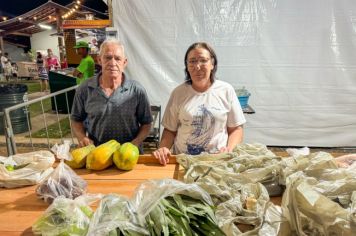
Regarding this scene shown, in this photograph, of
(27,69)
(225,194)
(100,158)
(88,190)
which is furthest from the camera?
(27,69)

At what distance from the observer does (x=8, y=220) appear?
1.14 metres

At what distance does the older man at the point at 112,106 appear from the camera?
2.10 metres

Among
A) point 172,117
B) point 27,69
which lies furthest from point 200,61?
point 27,69

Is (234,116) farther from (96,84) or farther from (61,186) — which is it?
(61,186)

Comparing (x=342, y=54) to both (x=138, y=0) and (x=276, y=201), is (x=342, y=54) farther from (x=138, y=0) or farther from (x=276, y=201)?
(x=276, y=201)

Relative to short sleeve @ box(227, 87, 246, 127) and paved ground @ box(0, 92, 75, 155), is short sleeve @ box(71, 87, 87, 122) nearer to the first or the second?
short sleeve @ box(227, 87, 246, 127)

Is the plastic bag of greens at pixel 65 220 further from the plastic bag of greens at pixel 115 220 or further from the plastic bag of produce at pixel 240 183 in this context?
the plastic bag of produce at pixel 240 183

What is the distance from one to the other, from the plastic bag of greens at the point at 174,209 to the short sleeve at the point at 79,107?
1.41m

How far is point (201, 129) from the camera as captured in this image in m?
2.01

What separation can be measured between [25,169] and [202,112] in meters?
1.15

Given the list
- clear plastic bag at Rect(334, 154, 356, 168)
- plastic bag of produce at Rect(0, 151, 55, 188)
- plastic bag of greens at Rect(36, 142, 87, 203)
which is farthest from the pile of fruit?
clear plastic bag at Rect(334, 154, 356, 168)

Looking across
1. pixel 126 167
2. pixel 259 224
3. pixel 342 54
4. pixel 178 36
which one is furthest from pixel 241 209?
pixel 342 54

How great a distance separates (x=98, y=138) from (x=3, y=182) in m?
0.84

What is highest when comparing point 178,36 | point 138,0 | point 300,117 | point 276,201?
point 138,0
